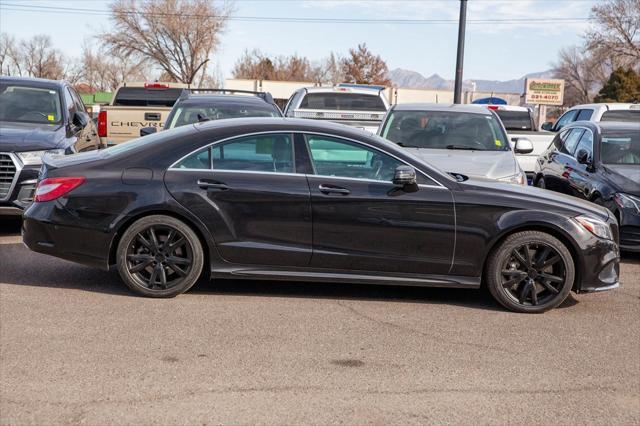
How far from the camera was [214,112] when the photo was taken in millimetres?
11016

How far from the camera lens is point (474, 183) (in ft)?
21.7

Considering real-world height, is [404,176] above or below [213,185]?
above

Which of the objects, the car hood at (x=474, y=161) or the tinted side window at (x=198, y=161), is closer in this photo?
the tinted side window at (x=198, y=161)

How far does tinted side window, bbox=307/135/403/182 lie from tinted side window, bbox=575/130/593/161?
4.33 metres

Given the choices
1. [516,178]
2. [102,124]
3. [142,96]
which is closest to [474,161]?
[516,178]

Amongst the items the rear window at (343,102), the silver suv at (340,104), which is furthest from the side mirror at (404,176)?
the rear window at (343,102)

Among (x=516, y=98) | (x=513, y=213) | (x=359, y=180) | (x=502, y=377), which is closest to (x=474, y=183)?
(x=513, y=213)

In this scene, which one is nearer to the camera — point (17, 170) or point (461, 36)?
point (17, 170)

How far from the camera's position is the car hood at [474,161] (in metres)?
→ 8.97

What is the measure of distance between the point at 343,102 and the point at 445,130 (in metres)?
4.10

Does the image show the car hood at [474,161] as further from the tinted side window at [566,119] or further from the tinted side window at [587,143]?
the tinted side window at [566,119]

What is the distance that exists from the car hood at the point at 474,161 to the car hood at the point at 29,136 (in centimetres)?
439

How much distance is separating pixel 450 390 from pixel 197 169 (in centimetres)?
297

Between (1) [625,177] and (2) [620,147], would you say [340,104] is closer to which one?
(2) [620,147]
